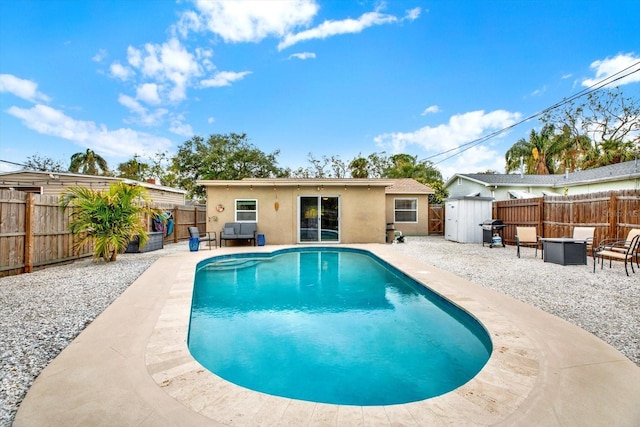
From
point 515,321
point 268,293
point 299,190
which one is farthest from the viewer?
point 299,190

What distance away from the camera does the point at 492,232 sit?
11.8 metres

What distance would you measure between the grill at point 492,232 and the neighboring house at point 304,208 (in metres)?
3.97

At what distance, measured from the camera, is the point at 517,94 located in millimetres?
17938

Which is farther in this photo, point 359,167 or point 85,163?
point 359,167

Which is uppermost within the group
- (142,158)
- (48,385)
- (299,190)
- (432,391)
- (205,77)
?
(205,77)

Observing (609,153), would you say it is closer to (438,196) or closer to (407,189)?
(438,196)

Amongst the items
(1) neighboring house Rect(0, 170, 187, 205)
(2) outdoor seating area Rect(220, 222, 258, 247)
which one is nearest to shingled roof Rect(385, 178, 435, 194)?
(2) outdoor seating area Rect(220, 222, 258, 247)

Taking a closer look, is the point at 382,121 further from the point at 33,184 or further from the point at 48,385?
the point at 48,385

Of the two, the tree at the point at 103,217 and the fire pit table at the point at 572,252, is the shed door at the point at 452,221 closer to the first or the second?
the fire pit table at the point at 572,252

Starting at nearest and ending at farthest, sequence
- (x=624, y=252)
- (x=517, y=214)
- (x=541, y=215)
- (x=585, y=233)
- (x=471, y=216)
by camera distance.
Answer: (x=624, y=252) < (x=585, y=233) < (x=541, y=215) < (x=517, y=214) < (x=471, y=216)

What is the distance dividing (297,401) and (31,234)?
25.5 ft

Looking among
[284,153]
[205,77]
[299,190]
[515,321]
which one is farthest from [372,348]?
[284,153]

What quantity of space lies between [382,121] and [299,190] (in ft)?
38.4

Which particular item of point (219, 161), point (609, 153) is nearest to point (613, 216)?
point (609, 153)
